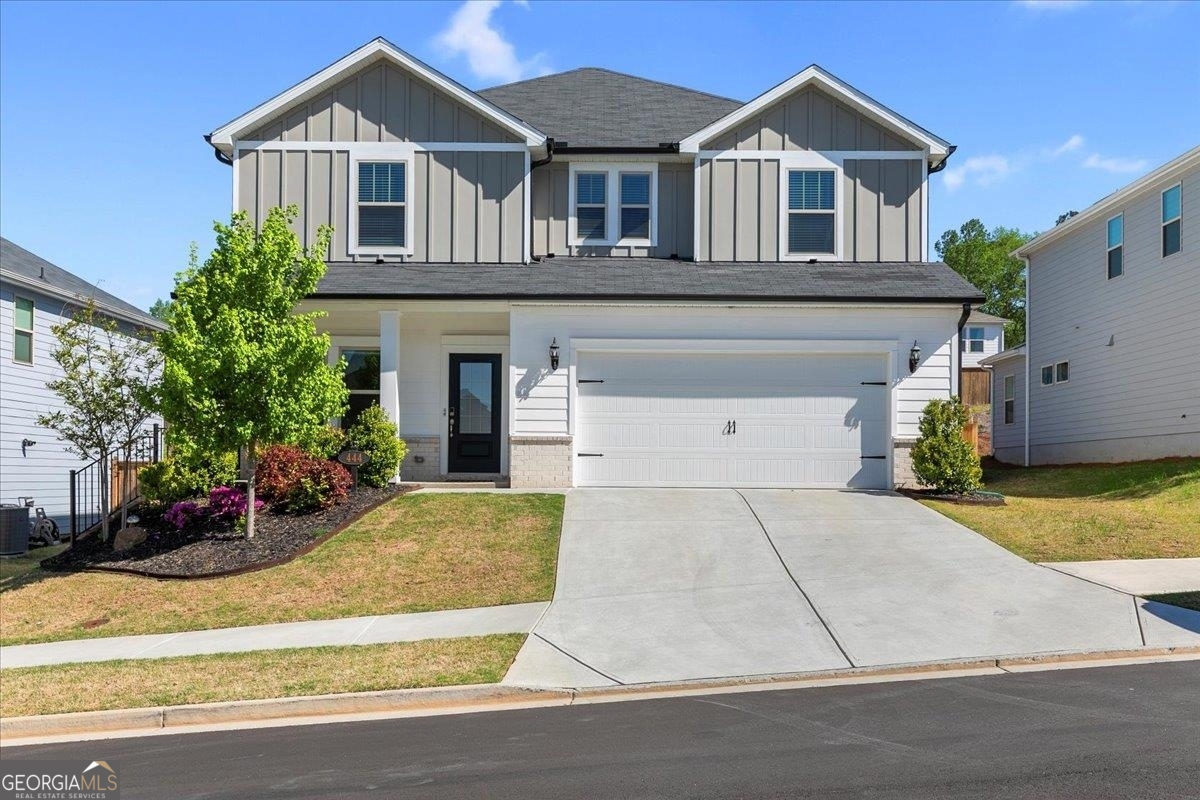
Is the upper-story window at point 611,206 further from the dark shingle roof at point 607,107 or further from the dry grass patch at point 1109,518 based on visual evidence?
the dry grass patch at point 1109,518

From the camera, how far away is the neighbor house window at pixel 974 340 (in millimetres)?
45062

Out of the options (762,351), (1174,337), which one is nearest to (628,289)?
(762,351)

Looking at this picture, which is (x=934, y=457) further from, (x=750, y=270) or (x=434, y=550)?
(x=434, y=550)

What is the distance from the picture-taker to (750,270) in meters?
17.4

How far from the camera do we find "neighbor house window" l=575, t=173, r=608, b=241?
721 inches

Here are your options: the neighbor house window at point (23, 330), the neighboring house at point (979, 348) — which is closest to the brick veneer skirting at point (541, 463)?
the neighbor house window at point (23, 330)

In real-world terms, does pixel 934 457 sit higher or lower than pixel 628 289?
lower

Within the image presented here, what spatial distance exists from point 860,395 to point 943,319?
1822 millimetres

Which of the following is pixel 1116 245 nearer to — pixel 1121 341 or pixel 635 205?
pixel 1121 341

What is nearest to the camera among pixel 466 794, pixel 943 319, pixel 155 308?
pixel 466 794

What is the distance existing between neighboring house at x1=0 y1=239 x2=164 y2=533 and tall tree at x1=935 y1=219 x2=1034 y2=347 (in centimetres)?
4959

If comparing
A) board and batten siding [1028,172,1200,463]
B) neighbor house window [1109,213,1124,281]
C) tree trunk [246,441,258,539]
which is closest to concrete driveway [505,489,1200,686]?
tree trunk [246,441,258,539]

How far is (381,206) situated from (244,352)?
6.33m

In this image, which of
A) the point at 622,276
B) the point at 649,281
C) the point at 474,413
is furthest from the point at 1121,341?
the point at 474,413
